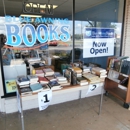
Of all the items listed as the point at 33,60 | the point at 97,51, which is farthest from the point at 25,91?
the point at 97,51

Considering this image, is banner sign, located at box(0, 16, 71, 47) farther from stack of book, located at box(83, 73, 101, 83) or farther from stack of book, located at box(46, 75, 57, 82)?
stack of book, located at box(83, 73, 101, 83)

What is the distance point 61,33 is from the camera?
2.68m

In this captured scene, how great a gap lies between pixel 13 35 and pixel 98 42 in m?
1.81

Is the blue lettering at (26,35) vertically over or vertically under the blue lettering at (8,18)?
under

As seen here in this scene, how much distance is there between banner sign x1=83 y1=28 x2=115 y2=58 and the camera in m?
2.92

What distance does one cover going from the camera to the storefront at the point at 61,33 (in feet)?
7.81

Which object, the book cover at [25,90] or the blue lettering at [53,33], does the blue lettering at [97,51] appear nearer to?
the blue lettering at [53,33]

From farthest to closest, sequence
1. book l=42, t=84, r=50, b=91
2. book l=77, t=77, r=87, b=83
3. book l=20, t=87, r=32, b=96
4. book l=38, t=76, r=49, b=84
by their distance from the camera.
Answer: book l=77, t=77, r=87, b=83
book l=38, t=76, r=49, b=84
book l=42, t=84, r=50, b=91
book l=20, t=87, r=32, b=96

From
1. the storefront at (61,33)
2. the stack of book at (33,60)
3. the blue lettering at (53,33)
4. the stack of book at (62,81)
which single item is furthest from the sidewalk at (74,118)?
the blue lettering at (53,33)

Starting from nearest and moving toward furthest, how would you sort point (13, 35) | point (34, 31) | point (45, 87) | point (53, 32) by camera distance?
point (45, 87), point (13, 35), point (34, 31), point (53, 32)


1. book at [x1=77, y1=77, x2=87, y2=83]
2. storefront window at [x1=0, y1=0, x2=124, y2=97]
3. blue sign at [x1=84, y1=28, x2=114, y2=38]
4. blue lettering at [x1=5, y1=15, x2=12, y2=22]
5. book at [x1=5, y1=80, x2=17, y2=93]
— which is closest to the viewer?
book at [x1=77, y1=77, x2=87, y2=83]

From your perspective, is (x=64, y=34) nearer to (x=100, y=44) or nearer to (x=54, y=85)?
(x=100, y=44)

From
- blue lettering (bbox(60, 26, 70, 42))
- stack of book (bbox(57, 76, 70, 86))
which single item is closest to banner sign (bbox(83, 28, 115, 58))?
blue lettering (bbox(60, 26, 70, 42))

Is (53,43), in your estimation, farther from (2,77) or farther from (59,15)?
(2,77)
